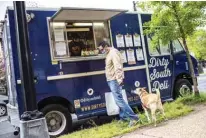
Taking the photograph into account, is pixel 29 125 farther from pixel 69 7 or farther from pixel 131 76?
pixel 131 76

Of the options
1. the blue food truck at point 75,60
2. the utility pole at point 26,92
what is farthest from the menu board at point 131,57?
the utility pole at point 26,92

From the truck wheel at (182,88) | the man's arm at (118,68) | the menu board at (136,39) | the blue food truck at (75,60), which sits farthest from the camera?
the truck wheel at (182,88)

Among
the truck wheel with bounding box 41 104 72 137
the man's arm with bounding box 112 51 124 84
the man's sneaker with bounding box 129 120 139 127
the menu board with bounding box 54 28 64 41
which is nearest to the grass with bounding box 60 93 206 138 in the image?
the man's sneaker with bounding box 129 120 139 127

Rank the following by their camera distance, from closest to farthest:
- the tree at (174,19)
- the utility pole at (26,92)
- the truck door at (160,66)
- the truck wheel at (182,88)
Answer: the utility pole at (26,92) → the tree at (174,19) → the truck door at (160,66) → the truck wheel at (182,88)

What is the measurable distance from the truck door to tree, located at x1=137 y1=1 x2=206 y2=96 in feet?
1.05

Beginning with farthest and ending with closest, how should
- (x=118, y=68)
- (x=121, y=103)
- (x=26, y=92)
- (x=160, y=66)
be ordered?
1. (x=160, y=66)
2. (x=121, y=103)
3. (x=118, y=68)
4. (x=26, y=92)

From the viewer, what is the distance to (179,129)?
5.91 metres

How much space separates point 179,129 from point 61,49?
3305 millimetres

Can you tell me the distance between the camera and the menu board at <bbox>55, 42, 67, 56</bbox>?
754cm

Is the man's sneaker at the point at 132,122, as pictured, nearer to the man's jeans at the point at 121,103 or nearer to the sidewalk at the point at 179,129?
the man's jeans at the point at 121,103

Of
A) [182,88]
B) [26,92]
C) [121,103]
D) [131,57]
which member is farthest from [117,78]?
[182,88]

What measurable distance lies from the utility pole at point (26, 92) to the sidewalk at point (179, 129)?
6.39 feet

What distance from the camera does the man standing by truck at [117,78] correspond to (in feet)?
23.1

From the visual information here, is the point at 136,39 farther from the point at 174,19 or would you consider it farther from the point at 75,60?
the point at 75,60
